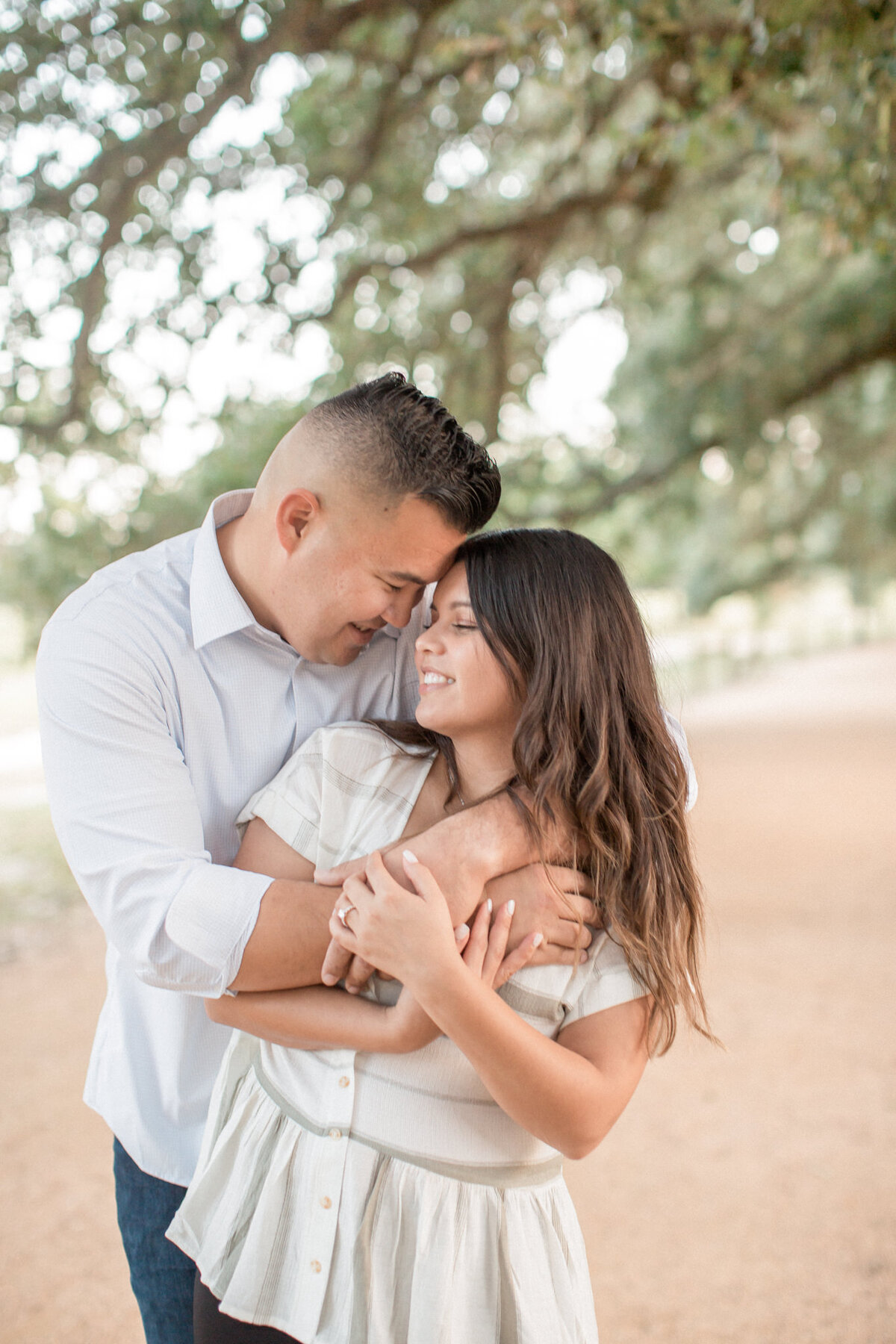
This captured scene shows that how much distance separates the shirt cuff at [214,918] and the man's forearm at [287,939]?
16 millimetres

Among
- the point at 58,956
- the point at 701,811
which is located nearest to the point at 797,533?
the point at 701,811

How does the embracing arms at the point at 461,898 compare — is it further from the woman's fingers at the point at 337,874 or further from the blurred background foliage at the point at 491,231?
the blurred background foliage at the point at 491,231

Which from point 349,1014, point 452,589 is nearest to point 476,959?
point 349,1014

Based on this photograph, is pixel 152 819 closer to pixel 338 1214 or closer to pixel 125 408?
pixel 338 1214

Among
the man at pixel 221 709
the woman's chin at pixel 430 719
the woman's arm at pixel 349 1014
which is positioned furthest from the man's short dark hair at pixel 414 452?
Answer: the woman's arm at pixel 349 1014

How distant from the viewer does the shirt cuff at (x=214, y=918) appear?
1657 mm

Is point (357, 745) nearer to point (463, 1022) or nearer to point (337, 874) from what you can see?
point (337, 874)

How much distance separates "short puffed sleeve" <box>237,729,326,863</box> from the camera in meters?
1.87

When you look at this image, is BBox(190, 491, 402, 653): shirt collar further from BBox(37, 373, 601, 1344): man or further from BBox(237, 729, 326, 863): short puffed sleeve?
BBox(237, 729, 326, 863): short puffed sleeve

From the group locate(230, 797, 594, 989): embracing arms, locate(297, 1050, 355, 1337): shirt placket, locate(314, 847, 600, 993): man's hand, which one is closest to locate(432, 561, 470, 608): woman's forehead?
locate(230, 797, 594, 989): embracing arms

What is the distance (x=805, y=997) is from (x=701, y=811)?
15.2 feet

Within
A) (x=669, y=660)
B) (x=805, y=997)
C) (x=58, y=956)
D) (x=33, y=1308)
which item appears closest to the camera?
(x=669, y=660)

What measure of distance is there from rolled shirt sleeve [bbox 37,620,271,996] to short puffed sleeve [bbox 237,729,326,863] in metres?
0.13

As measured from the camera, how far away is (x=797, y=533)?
760 inches
